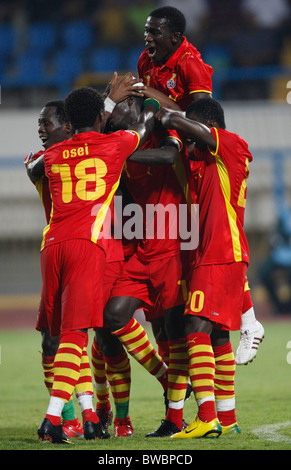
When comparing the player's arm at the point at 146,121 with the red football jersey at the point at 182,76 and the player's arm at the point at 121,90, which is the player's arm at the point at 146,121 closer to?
the player's arm at the point at 121,90

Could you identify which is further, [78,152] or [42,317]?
[42,317]

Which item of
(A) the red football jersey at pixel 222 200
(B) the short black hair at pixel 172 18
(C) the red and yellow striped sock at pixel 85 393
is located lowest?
(C) the red and yellow striped sock at pixel 85 393

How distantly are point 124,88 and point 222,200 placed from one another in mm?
948

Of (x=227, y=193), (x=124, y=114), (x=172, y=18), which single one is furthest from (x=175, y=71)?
(x=227, y=193)

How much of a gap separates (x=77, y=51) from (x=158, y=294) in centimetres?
1352


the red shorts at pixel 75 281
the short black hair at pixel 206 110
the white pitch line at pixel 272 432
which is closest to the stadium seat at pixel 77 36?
the short black hair at pixel 206 110

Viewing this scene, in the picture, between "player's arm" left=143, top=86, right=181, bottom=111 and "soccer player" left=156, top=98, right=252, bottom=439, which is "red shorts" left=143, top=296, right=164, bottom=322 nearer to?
"soccer player" left=156, top=98, right=252, bottom=439

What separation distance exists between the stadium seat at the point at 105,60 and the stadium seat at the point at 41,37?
1.16 meters

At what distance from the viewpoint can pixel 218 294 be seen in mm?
4562

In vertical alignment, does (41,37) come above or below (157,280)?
above

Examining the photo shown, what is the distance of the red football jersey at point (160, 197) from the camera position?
500cm

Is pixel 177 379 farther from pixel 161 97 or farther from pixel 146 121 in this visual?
pixel 161 97

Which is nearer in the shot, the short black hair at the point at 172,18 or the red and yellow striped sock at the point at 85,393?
the red and yellow striped sock at the point at 85,393

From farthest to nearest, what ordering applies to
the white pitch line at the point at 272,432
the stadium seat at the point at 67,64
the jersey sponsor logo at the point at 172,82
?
1. the stadium seat at the point at 67,64
2. the jersey sponsor logo at the point at 172,82
3. the white pitch line at the point at 272,432
